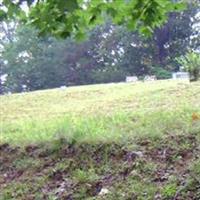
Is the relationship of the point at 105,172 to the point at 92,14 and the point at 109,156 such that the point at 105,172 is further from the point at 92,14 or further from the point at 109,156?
the point at 92,14

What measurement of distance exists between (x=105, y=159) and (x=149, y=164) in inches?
20.9

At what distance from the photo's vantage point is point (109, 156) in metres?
4.79

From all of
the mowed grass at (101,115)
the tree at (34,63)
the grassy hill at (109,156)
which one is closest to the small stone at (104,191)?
the grassy hill at (109,156)

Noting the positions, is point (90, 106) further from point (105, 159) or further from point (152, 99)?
point (105, 159)

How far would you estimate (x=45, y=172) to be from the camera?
4836mm

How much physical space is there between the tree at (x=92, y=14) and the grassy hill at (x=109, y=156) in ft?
3.88

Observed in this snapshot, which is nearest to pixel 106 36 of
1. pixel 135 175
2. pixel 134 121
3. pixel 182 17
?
pixel 182 17

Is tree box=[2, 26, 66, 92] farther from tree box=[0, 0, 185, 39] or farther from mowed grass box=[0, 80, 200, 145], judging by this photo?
tree box=[0, 0, 185, 39]

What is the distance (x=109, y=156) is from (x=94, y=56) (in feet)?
81.4

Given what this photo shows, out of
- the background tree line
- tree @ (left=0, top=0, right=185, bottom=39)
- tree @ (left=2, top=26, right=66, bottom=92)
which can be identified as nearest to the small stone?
tree @ (left=0, top=0, right=185, bottom=39)

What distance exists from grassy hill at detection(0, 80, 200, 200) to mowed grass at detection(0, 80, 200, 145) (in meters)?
0.01

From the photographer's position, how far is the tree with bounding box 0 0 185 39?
370 cm

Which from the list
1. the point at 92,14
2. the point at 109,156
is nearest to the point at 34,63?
the point at 109,156

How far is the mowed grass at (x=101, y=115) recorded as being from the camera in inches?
207
